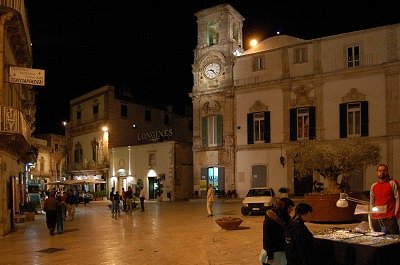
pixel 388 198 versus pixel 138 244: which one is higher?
pixel 388 198

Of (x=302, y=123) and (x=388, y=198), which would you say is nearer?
(x=388, y=198)

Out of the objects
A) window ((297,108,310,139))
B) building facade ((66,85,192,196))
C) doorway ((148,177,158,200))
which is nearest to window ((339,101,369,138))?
window ((297,108,310,139))

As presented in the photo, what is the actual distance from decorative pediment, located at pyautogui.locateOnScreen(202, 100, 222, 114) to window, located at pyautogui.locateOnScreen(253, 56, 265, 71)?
173 inches

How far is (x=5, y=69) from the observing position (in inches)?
716

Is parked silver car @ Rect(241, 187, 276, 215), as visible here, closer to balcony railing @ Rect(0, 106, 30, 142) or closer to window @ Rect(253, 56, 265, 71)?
balcony railing @ Rect(0, 106, 30, 142)

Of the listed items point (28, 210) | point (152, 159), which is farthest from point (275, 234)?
point (152, 159)

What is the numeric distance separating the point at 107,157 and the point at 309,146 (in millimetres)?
31287

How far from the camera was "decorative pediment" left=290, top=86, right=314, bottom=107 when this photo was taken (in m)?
32.6

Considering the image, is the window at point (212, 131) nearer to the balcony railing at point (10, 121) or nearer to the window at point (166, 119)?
the window at point (166, 119)

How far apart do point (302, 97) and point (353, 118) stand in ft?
13.4

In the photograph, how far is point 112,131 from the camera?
46.4 meters

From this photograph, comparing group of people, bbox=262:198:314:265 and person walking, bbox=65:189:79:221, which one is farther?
person walking, bbox=65:189:79:221

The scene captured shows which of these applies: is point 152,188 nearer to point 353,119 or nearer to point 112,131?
point 112,131

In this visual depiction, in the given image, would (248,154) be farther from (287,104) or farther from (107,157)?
(107,157)
